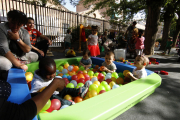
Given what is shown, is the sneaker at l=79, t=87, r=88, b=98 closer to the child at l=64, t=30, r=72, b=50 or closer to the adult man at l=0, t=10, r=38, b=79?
the adult man at l=0, t=10, r=38, b=79

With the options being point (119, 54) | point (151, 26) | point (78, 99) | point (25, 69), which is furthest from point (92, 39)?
point (151, 26)

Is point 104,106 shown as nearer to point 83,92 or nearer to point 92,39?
point 83,92

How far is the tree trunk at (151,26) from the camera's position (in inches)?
239

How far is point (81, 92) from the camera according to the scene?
1.85 metres

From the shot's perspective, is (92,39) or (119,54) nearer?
(92,39)

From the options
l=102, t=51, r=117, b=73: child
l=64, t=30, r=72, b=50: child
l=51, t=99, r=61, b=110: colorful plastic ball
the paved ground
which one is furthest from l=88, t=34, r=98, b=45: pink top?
l=64, t=30, r=72, b=50: child

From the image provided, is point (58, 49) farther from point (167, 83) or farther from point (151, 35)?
point (167, 83)

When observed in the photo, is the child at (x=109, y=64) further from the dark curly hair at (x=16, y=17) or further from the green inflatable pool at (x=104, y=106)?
the dark curly hair at (x=16, y=17)

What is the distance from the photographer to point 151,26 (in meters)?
6.28

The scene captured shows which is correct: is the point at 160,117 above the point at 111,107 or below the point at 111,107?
below

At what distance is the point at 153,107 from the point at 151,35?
219 inches

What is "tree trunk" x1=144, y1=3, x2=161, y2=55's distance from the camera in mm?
6068

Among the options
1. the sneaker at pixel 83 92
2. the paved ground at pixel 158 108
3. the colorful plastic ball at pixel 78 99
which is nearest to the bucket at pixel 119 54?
the paved ground at pixel 158 108

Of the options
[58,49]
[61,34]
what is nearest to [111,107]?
[58,49]
